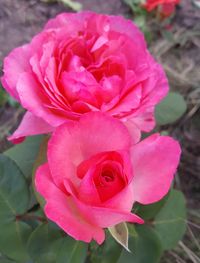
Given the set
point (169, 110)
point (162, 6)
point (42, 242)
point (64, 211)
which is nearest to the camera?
point (64, 211)

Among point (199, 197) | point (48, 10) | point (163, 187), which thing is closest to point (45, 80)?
point (163, 187)

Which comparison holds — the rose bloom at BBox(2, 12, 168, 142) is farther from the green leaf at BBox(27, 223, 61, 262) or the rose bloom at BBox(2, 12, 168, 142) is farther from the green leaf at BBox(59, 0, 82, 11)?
the green leaf at BBox(59, 0, 82, 11)

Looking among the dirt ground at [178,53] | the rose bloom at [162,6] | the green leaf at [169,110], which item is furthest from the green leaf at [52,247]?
the rose bloom at [162,6]

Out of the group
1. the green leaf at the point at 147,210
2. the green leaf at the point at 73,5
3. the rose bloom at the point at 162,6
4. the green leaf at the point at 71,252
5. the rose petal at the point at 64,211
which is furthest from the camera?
the green leaf at the point at 73,5

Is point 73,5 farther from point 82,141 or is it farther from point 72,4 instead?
point 82,141

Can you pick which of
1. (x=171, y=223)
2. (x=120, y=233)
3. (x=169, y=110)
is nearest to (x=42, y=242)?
(x=120, y=233)

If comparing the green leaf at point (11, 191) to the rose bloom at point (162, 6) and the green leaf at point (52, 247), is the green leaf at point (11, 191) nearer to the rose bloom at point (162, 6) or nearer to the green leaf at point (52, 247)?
the green leaf at point (52, 247)

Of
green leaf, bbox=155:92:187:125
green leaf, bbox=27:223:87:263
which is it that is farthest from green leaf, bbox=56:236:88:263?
green leaf, bbox=155:92:187:125
